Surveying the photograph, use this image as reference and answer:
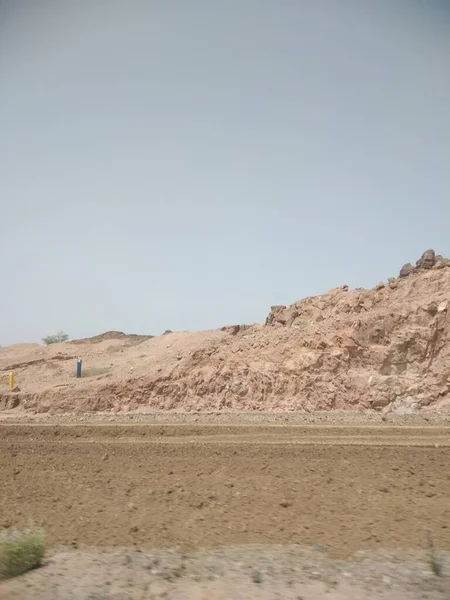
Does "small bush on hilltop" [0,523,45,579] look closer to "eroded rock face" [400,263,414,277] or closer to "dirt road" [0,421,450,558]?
"dirt road" [0,421,450,558]

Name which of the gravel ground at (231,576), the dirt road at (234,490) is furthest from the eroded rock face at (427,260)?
the gravel ground at (231,576)

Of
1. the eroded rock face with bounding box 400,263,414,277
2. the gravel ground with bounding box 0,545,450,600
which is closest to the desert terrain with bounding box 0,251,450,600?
the gravel ground with bounding box 0,545,450,600

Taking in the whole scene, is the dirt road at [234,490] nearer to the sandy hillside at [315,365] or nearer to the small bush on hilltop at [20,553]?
the small bush on hilltop at [20,553]

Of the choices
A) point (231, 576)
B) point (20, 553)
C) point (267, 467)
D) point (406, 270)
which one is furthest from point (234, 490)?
point (406, 270)

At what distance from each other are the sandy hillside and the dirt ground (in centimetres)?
697

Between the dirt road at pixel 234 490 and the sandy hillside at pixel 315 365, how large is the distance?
6.81m

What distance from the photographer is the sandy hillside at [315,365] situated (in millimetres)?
20547

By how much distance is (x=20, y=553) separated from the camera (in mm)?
6352

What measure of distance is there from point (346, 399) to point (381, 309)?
12.8 feet

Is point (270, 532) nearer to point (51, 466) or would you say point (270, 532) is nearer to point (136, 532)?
point (136, 532)

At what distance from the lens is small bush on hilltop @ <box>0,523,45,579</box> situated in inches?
245

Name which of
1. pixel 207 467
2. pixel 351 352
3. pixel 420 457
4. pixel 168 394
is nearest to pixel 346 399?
pixel 351 352

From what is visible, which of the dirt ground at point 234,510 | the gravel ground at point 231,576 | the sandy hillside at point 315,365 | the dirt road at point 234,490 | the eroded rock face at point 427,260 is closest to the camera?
the gravel ground at point 231,576

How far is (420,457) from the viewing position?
11.2 metres
